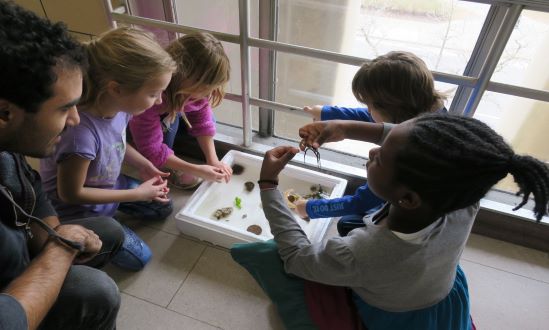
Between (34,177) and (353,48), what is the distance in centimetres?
110

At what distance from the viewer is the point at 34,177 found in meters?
0.97

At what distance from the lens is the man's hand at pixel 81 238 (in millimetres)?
882

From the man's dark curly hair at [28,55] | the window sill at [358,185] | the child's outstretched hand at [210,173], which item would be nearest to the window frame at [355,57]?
the window sill at [358,185]

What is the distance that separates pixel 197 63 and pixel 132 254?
2.13 feet

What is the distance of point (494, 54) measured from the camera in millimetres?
1096

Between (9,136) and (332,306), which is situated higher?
(9,136)

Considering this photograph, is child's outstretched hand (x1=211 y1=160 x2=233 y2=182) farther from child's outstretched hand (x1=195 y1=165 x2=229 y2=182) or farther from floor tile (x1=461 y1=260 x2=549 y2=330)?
floor tile (x1=461 y1=260 x2=549 y2=330)

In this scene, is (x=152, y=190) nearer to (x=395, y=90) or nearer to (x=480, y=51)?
(x=395, y=90)

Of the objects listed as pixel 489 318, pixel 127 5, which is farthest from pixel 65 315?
pixel 489 318

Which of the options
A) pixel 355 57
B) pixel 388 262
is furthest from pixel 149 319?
pixel 355 57

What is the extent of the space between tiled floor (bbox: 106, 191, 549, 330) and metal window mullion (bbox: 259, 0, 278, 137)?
1.93ft

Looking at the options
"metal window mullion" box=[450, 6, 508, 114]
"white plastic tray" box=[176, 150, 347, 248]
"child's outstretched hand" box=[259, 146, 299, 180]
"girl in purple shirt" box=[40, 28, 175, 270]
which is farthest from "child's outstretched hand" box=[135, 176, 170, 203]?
"metal window mullion" box=[450, 6, 508, 114]

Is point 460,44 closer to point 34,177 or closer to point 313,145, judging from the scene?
point 313,145

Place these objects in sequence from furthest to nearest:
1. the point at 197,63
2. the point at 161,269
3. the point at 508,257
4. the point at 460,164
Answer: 1. the point at 508,257
2. the point at 161,269
3. the point at 197,63
4. the point at 460,164
